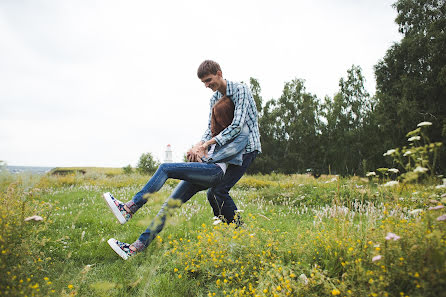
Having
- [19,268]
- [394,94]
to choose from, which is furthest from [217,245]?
[394,94]

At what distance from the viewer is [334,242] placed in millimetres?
2764

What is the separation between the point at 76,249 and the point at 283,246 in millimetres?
2856

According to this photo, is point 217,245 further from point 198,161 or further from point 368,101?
point 368,101

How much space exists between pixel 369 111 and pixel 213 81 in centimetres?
3102

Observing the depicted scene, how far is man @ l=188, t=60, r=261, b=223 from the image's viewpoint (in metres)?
3.44

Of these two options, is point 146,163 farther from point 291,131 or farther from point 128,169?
point 291,131

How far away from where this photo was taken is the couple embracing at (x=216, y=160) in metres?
3.19

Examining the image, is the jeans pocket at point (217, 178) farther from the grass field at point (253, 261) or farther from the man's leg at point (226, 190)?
the grass field at point (253, 261)

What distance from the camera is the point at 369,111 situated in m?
30.5

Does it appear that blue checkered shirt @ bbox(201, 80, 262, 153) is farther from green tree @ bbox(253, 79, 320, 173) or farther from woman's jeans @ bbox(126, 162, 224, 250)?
green tree @ bbox(253, 79, 320, 173)

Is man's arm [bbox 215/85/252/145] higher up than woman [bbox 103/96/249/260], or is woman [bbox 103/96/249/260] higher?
man's arm [bbox 215/85/252/145]

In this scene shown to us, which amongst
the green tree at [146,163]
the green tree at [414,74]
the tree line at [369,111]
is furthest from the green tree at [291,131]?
the green tree at [146,163]

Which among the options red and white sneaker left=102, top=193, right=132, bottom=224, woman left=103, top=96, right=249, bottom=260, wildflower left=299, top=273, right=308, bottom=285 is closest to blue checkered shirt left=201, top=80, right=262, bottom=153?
woman left=103, top=96, right=249, bottom=260

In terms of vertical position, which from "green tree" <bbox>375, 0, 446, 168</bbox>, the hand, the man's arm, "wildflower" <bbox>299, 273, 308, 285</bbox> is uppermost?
"green tree" <bbox>375, 0, 446, 168</bbox>
